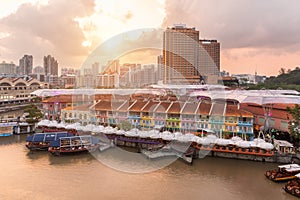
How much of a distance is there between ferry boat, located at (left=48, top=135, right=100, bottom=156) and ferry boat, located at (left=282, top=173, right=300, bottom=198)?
538cm

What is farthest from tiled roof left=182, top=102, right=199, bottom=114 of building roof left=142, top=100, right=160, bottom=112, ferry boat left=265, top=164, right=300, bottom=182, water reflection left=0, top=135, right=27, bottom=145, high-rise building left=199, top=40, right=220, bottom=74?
high-rise building left=199, top=40, right=220, bottom=74

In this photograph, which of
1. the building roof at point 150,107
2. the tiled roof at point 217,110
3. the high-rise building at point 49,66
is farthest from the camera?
the high-rise building at point 49,66

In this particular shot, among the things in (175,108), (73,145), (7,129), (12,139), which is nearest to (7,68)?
(7,129)

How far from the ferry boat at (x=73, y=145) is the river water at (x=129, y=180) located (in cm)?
26

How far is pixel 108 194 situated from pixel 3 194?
216cm

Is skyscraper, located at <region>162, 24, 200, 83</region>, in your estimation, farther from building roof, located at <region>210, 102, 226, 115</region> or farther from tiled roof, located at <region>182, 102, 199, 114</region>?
building roof, located at <region>210, 102, 226, 115</region>

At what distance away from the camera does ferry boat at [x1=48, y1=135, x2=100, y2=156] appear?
26.5 feet

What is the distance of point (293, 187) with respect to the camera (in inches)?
219

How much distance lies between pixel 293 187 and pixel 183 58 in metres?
24.9

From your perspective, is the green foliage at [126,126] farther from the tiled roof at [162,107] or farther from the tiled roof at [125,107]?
the tiled roof at [162,107]

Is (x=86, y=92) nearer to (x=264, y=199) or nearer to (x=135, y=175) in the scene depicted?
(x=135, y=175)

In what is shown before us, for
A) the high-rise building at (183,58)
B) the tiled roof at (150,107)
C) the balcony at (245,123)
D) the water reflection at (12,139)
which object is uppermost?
the high-rise building at (183,58)

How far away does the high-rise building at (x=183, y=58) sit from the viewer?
94.7ft

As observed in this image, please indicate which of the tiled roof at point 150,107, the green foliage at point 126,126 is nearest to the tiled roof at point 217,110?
the tiled roof at point 150,107
